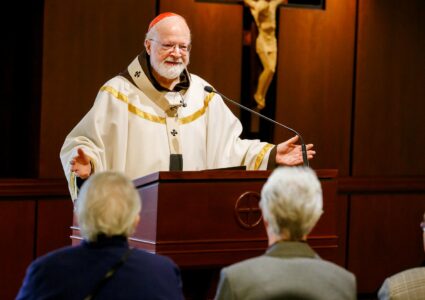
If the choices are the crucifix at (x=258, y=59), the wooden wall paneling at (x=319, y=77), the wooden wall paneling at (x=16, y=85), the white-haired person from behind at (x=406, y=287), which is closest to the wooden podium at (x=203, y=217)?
the white-haired person from behind at (x=406, y=287)

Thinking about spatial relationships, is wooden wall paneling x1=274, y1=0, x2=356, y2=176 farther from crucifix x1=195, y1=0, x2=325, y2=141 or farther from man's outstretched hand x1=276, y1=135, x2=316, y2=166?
man's outstretched hand x1=276, y1=135, x2=316, y2=166

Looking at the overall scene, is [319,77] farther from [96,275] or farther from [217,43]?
[96,275]

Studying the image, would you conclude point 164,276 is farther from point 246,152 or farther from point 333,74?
point 333,74

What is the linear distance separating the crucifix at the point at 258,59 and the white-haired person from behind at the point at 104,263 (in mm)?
4578

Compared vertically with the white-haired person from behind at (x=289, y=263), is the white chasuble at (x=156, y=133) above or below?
above

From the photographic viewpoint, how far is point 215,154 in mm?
5617

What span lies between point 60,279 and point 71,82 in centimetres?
417

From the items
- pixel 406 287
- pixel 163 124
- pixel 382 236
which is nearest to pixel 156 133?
pixel 163 124

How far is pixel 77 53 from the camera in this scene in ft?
23.5

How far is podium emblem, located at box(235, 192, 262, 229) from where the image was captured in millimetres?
4410

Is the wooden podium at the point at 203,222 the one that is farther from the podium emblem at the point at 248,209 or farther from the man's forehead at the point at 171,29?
the man's forehead at the point at 171,29

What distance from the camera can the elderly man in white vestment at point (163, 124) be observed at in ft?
17.6

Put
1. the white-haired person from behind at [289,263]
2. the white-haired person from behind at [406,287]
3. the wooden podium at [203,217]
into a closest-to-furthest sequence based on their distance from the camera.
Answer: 1. the white-haired person from behind at [289,263]
2. the white-haired person from behind at [406,287]
3. the wooden podium at [203,217]

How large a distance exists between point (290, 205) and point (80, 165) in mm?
1954
